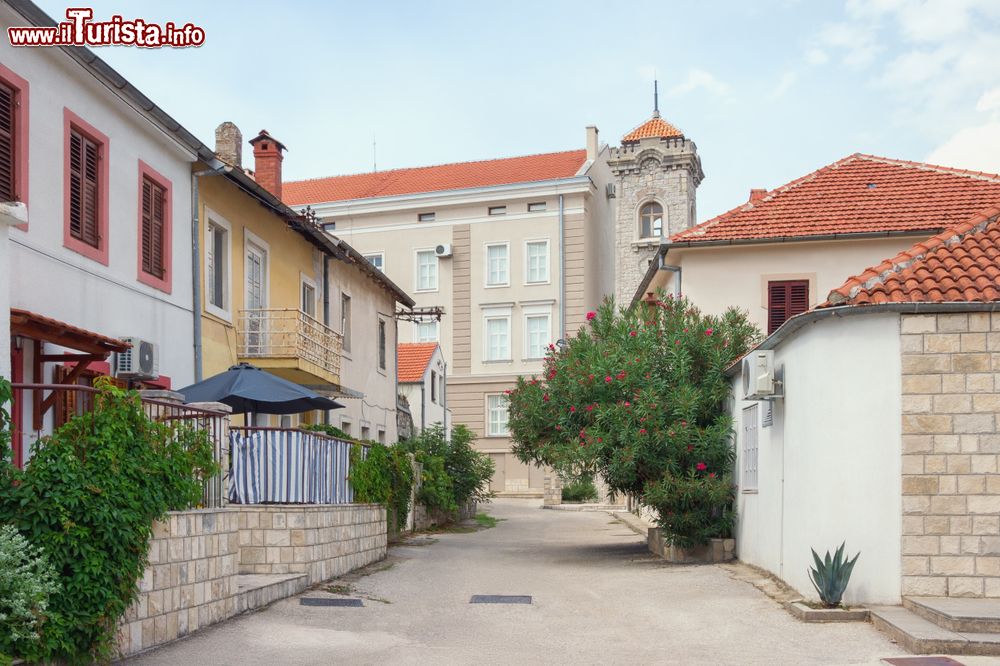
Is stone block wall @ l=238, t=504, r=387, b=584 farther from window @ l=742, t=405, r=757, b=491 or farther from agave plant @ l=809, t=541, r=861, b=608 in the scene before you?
agave plant @ l=809, t=541, r=861, b=608

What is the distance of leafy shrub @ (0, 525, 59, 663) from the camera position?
7.07 meters

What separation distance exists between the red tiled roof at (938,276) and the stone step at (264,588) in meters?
6.27

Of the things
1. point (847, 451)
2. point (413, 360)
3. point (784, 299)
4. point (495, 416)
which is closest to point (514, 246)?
point (495, 416)

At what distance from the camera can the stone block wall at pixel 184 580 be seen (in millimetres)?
8898

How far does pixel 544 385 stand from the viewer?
65.2ft

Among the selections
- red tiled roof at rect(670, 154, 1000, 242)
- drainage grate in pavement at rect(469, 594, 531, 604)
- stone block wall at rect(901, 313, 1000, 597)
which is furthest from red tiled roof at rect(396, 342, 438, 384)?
stone block wall at rect(901, 313, 1000, 597)

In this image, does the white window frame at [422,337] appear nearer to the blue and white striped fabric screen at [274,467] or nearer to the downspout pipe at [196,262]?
the downspout pipe at [196,262]

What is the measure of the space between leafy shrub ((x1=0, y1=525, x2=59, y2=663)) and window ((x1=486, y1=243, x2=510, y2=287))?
141 feet

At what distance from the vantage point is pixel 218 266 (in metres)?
18.8

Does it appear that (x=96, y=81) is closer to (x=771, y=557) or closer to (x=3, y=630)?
(x=3, y=630)

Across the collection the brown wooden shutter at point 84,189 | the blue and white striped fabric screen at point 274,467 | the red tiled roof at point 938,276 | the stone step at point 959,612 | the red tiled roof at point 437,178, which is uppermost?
the red tiled roof at point 437,178

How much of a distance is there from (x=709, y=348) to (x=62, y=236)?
9364 mm

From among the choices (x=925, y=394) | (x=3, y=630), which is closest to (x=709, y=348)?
(x=925, y=394)

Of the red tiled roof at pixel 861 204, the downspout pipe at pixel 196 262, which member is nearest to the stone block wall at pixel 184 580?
the downspout pipe at pixel 196 262
